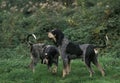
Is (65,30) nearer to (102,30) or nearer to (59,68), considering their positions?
(102,30)

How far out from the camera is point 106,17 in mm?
19906

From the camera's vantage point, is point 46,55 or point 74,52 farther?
point 46,55

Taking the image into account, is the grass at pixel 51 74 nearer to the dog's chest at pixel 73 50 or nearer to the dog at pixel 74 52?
the dog at pixel 74 52

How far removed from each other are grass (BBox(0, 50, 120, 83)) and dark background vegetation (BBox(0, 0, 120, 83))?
41 mm

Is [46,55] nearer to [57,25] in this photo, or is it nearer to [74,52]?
[74,52]

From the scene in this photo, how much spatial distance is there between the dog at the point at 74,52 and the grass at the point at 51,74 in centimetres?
33

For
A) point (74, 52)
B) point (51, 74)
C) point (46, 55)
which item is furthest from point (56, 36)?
point (51, 74)

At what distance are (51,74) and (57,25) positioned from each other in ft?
25.1

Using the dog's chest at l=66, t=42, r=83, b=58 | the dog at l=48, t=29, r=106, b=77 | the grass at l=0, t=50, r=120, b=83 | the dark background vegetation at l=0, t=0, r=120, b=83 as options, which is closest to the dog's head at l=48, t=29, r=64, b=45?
the dog at l=48, t=29, r=106, b=77

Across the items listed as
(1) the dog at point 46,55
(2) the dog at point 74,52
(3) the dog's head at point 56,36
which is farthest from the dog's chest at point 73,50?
(1) the dog at point 46,55

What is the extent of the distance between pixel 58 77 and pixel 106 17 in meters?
7.85

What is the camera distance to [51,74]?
13305 millimetres

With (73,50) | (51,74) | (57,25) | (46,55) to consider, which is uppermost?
(57,25)

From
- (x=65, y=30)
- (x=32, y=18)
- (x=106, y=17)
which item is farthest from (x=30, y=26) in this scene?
(x=106, y=17)
